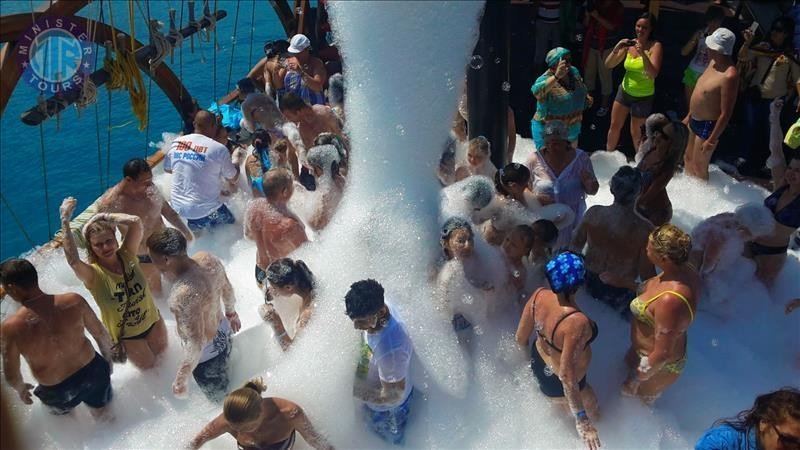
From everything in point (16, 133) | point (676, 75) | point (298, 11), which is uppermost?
point (298, 11)

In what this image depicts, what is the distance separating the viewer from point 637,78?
559 cm

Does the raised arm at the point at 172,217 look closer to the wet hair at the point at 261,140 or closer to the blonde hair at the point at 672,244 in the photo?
the wet hair at the point at 261,140

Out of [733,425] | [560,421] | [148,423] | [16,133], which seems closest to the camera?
[733,425]

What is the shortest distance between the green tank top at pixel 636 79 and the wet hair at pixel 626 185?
216 centimetres

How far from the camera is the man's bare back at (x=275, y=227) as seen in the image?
13.7 ft

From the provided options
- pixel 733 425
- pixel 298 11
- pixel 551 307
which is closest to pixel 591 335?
pixel 551 307

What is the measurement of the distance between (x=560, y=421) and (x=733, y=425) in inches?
45.5

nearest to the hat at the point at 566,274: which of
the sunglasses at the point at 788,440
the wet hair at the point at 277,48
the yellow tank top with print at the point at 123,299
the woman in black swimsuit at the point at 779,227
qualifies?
the sunglasses at the point at 788,440

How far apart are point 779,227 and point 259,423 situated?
335 centimetres

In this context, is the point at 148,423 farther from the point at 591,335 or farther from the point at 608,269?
the point at 608,269

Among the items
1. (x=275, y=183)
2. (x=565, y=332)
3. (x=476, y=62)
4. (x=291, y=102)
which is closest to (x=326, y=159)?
(x=275, y=183)

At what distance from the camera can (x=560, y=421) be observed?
3666mm

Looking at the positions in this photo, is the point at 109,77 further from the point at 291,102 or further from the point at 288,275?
the point at 288,275

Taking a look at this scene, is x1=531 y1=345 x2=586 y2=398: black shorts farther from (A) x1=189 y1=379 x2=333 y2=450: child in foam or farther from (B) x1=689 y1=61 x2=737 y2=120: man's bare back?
(B) x1=689 y1=61 x2=737 y2=120: man's bare back
